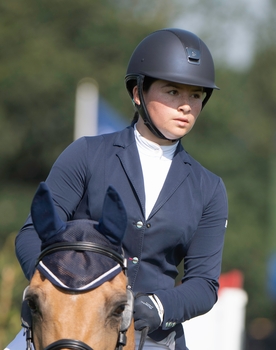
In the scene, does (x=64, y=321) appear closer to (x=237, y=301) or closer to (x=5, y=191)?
(x=237, y=301)

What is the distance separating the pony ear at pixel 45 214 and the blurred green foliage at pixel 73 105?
23894 mm

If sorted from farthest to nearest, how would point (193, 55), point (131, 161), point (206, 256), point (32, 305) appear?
point (193, 55), point (206, 256), point (131, 161), point (32, 305)

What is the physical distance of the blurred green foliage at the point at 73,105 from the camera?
102 feet

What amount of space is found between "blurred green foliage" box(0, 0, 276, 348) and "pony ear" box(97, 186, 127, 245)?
2380 cm

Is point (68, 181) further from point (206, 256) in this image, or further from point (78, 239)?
point (206, 256)

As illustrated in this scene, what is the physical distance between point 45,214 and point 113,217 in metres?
0.33

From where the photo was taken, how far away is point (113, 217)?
3682 mm

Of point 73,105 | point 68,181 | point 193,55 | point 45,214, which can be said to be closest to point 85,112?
point 193,55

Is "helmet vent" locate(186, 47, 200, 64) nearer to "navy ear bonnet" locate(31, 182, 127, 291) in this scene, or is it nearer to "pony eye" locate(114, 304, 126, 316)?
"navy ear bonnet" locate(31, 182, 127, 291)

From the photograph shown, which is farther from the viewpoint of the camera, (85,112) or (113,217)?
(85,112)

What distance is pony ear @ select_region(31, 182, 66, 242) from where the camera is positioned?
363cm

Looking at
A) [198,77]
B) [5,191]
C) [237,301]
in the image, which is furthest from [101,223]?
[5,191]

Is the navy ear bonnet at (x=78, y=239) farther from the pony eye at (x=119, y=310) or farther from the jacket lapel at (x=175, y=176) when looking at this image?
the jacket lapel at (x=175, y=176)

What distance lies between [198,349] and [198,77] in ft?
10.5
